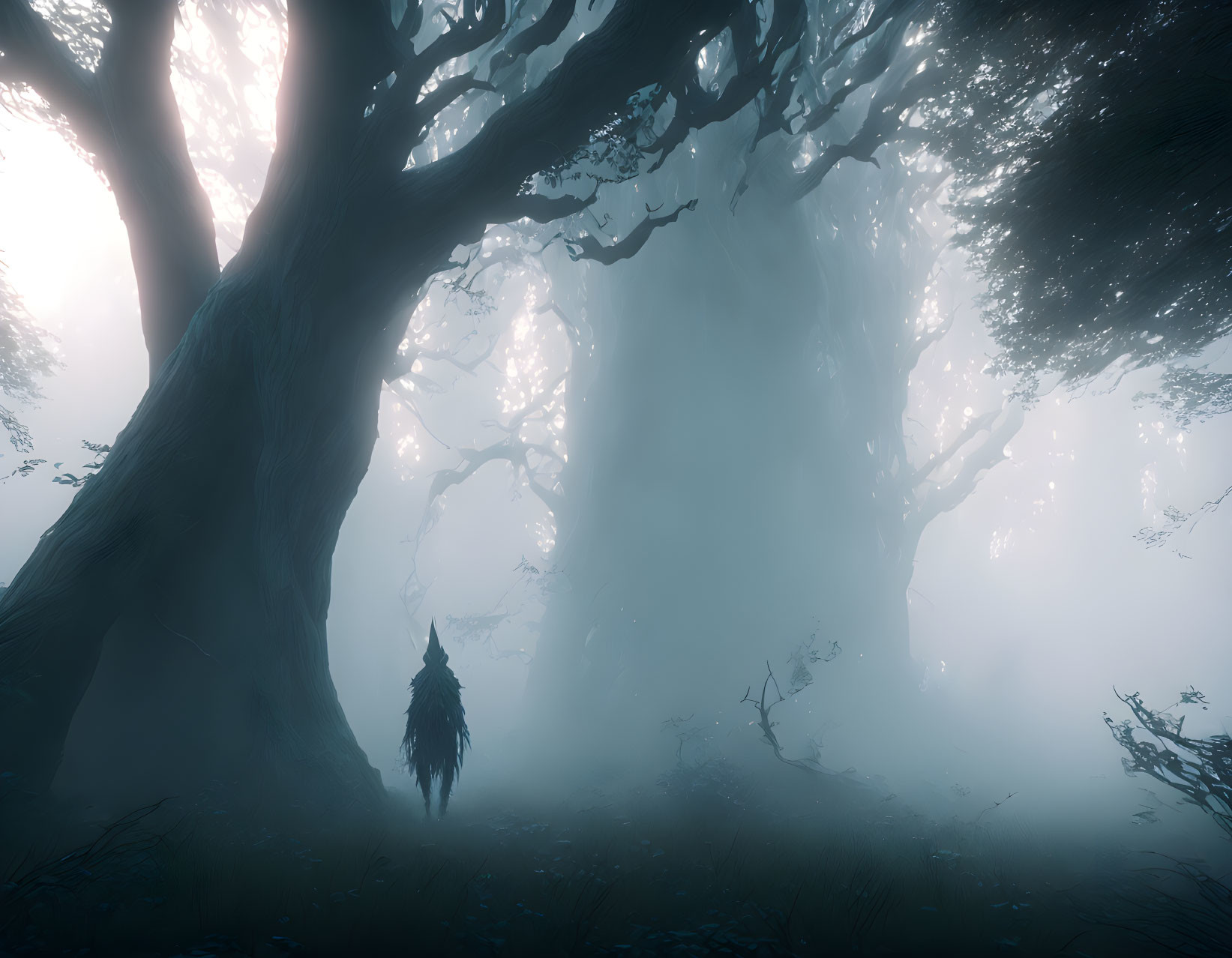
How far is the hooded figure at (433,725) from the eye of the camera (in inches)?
267

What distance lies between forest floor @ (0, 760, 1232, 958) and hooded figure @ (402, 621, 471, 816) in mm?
677

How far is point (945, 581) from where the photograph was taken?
143 ft

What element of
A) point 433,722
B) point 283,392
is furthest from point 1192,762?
point 283,392

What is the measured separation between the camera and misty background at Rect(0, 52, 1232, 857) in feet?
53.3

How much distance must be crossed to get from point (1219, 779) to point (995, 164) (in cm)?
780

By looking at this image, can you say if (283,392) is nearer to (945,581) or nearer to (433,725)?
(433,725)

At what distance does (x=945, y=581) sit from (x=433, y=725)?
48.5 meters

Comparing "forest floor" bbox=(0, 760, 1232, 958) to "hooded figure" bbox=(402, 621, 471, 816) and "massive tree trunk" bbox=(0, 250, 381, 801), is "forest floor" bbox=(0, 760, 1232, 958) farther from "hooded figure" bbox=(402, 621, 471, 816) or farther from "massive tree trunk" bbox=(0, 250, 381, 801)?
"massive tree trunk" bbox=(0, 250, 381, 801)

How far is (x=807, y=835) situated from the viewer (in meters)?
7.26

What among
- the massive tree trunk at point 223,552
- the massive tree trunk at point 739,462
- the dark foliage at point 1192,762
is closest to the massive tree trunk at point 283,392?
the massive tree trunk at point 223,552

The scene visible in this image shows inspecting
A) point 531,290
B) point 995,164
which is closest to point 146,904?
point 995,164

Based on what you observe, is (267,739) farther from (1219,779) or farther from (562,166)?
(1219,779)


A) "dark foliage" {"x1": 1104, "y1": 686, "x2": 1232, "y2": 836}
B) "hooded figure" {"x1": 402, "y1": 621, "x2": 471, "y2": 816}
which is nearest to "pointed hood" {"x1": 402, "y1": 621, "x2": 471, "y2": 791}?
"hooded figure" {"x1": 402, "y1": 621, "x2": 471, "y2": 816}

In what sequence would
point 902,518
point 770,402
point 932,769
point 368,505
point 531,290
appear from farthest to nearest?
point 531,290 → point 368,505 → point 902,518 → point 770,402 → point 932,769
